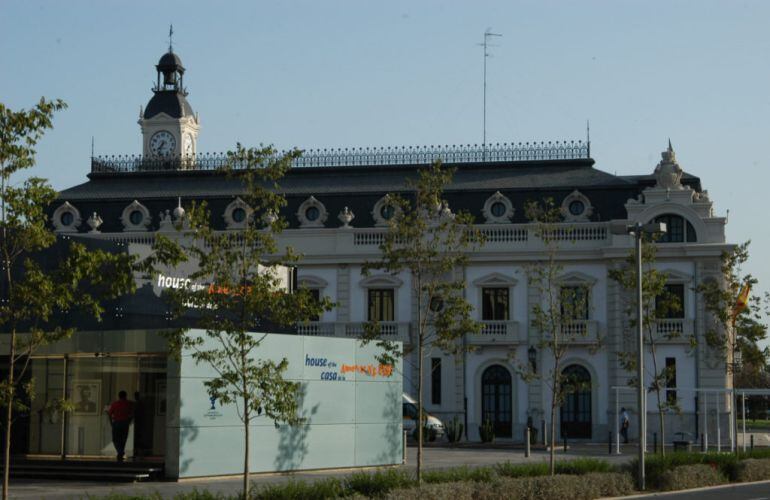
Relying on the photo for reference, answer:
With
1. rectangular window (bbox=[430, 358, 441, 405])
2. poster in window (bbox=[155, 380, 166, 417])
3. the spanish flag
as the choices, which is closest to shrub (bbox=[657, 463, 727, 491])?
the spanish flag

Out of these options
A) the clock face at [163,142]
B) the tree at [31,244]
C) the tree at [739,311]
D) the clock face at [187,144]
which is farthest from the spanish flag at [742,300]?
the clock face at [163,142]

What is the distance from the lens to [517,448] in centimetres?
4925

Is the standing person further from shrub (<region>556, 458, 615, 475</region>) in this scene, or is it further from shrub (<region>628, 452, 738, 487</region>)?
shrub (<region>556, 458, 615, 475</region>)

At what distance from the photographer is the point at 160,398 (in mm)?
30625

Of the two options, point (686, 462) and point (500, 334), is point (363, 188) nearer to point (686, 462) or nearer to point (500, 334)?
point (500, 334)

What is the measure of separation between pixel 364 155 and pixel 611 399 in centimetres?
1609

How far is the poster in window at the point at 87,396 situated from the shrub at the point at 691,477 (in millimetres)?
13195

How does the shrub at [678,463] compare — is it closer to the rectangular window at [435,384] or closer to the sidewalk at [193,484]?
the sidewalk at [193,484]

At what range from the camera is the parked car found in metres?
52.5

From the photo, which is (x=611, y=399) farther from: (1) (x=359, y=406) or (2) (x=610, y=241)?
(1) (x=359, y=406)

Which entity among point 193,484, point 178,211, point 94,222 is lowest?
point 193,484

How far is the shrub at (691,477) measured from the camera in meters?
30.7

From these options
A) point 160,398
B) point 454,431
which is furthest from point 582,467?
point 454,431

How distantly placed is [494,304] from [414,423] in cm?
706
